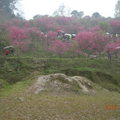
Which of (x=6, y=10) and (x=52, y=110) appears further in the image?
(x=6, y=10)

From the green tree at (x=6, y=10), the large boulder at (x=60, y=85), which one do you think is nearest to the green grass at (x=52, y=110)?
the large boulder at (x=60, y=85)

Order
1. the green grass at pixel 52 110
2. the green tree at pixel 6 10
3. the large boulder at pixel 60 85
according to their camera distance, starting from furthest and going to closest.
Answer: the green tree at pixel 6 10 → the large boulder at pixel 60 85 → the green grass at pixel 52 110

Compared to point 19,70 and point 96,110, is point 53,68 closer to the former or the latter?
point 19,70

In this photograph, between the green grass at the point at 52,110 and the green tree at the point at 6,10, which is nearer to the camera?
the green grass at the point at 52,110

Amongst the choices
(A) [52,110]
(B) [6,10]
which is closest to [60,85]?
(A) [52,110]

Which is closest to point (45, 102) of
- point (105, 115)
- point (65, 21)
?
point (105, 115)

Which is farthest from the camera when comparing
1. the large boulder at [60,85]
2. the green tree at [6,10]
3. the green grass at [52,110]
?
the green tree at [6,10]

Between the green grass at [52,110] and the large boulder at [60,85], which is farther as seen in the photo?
the large boulder at [60,85]

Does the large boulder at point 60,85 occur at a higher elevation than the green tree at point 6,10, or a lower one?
lower

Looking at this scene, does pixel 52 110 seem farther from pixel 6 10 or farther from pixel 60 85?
Result: pixel 6 10

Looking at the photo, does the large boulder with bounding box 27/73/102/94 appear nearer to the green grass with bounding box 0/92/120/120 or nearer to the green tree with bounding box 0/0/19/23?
the green grass with bounding box 0/92/120/120

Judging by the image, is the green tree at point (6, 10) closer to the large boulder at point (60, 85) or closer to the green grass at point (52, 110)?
the large boulder at point (60, 85)

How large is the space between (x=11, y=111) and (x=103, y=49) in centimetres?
1772

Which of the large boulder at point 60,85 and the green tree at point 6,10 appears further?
the green tree at point 6,10
